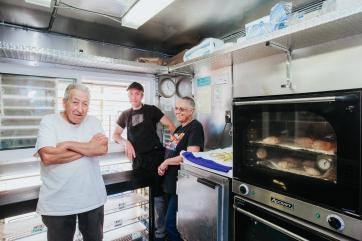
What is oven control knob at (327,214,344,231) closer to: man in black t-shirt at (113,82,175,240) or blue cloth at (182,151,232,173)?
blue cloth at (182,151,232,173)

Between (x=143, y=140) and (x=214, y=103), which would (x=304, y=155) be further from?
(x=143, y=140)

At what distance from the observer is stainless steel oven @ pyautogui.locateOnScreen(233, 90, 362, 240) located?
919 millimetres

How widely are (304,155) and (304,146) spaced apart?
2.1 inches

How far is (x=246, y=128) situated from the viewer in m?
1.37

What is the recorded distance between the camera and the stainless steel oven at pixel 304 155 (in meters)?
0.92

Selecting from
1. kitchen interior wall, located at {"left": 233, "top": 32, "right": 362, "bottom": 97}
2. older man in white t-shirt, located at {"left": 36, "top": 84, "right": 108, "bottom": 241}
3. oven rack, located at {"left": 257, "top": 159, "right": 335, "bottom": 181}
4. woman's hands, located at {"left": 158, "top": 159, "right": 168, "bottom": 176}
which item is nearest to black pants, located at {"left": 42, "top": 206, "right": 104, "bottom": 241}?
older man in white t-shirt, located at {"left": 36, "top": 84, "right": 108, "bottom": 241}

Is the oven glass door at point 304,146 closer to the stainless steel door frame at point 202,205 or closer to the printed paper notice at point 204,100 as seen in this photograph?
the stainless steel door frame at point 202,205

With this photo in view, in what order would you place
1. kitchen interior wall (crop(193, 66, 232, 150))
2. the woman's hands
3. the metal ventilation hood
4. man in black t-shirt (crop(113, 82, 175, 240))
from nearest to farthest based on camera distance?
1. the metal ventilation hood
2. the woman's hands
3. kitchen interior wall (crop(193, 66, 232, 150))
4. man in black t-shirt (crop(113, 82, 175, 240))

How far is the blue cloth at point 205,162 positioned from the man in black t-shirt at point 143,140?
65 cm

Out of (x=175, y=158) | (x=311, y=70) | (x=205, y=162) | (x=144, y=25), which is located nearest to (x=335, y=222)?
(x=205, y=162)

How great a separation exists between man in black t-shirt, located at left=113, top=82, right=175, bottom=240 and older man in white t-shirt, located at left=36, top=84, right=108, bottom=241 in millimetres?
764

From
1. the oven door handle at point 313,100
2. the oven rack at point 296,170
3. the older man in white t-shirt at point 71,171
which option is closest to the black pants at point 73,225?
the older man in white t-shirt at point 71,171

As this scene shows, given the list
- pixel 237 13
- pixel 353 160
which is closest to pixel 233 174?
pixel 353 160

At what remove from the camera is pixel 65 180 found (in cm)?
146
